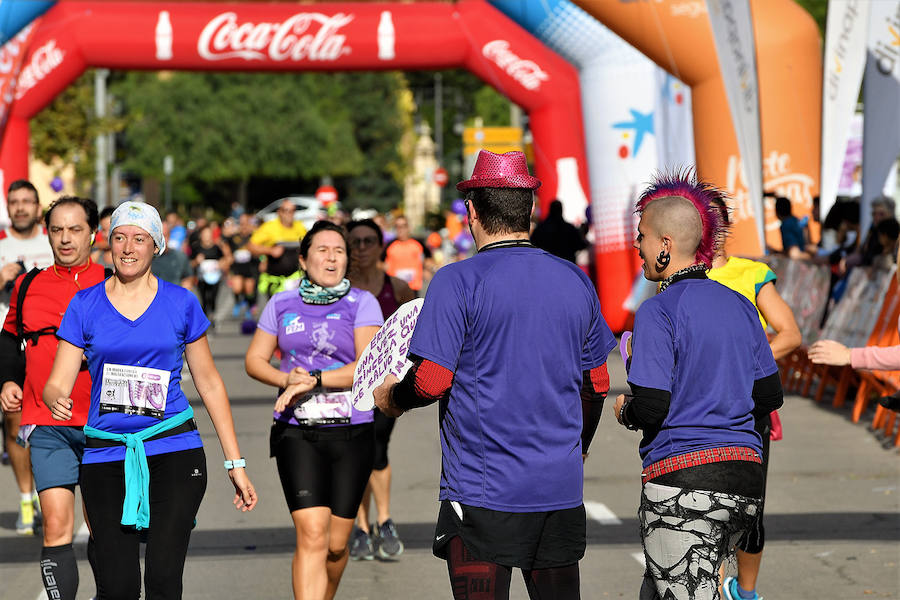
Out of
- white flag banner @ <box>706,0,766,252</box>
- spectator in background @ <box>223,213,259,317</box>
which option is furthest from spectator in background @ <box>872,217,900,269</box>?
spectator in background @ <box>223,213,259,317</box>

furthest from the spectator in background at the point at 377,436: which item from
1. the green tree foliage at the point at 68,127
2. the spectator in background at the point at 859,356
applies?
the green tree foliage at the point at 68,127

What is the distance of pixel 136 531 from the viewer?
189 inches

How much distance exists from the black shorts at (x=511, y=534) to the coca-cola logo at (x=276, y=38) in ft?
58.1

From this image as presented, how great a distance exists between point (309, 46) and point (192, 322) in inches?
660

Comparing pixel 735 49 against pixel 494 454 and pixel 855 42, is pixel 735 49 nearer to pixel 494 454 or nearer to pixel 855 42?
pixel 855 42

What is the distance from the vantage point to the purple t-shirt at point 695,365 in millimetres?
4234

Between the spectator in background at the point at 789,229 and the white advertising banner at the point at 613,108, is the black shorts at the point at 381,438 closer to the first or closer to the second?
the spectator in background at the point at 789,229

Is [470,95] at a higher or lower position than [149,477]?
higher

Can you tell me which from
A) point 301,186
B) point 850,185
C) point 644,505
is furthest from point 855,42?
point 301,186

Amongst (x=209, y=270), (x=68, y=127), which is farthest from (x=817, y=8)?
(x=209, y=270)

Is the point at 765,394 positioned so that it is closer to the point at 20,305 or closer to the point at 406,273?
the point at 20,305

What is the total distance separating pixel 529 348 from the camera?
160 inches

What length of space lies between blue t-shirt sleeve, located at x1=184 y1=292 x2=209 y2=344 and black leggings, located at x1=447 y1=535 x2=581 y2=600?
4.50 ft

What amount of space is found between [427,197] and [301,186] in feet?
65.8
